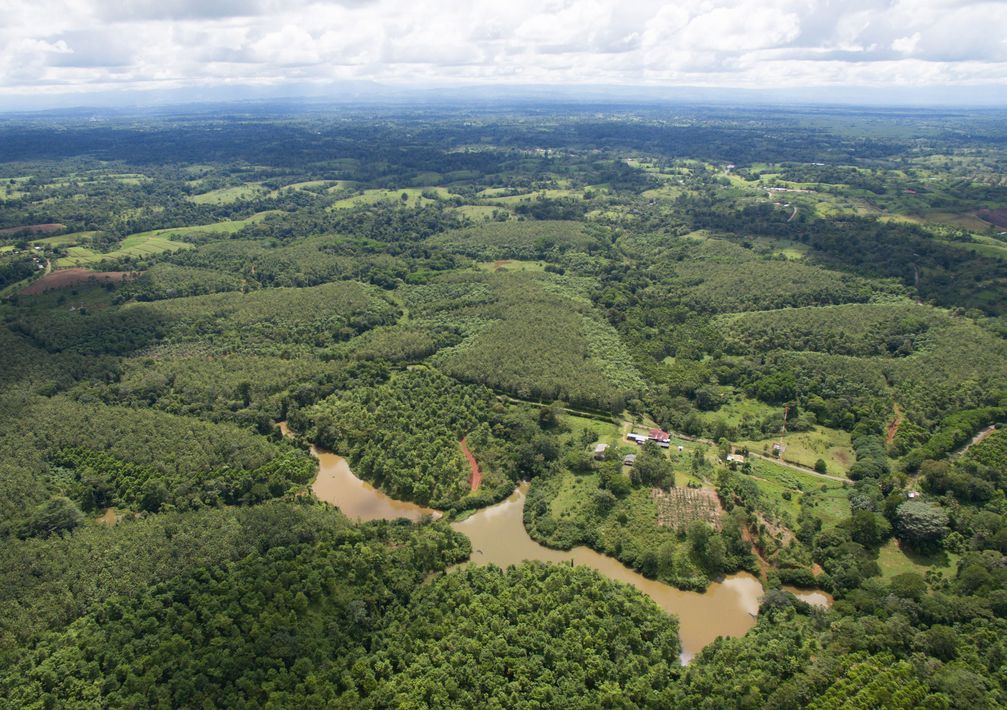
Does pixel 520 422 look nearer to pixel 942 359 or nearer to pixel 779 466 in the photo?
pixel 779 466

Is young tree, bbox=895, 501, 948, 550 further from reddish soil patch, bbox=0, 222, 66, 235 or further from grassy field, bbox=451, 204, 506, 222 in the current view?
reddish soil patch, bbox=0, 222, 66, 235

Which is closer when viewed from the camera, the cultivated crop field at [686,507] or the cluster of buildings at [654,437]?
the cultivated crop field at [686,507]

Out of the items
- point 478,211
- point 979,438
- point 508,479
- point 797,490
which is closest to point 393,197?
point 478,211

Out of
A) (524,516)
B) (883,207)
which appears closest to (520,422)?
(524,516)

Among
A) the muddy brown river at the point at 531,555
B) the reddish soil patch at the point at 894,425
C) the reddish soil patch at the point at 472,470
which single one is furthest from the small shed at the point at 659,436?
the reddish soil patch at the point at 894,425

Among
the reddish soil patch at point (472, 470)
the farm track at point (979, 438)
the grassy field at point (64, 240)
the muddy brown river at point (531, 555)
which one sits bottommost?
the muddy brown river at point (531, 555)

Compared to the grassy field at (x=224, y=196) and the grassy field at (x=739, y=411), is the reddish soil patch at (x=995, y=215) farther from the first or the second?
the grassy field at (x=224, y=196)
